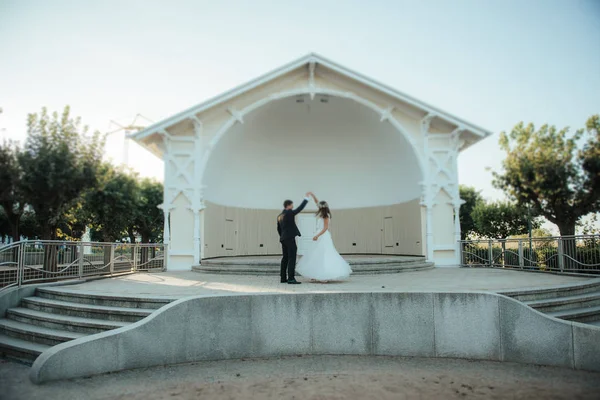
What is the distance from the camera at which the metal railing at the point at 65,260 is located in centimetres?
892

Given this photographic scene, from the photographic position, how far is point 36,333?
286 inches

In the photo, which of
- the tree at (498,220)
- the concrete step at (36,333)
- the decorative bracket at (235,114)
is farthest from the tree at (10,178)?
the tree at (498,220)

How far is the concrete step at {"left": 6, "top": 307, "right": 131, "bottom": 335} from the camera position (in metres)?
7.28

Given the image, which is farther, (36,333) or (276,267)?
(276,267)

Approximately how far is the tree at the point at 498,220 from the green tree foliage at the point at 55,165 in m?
38.5

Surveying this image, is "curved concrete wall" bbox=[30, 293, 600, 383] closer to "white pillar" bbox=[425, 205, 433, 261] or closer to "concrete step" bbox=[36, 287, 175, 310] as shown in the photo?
"concrete step" bbox=[36, 287, 175, 310]

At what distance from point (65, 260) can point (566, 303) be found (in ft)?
37.5

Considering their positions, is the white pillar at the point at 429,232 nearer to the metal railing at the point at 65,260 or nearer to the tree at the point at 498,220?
the metal railing at the point at 65,260

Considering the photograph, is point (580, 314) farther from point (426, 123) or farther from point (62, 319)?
point (426, 123)

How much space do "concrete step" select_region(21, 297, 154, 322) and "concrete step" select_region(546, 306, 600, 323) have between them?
747 cm

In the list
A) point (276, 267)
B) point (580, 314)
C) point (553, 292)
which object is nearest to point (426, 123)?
point (276, 267)

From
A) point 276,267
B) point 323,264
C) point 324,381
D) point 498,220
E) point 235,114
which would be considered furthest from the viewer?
point 498,220

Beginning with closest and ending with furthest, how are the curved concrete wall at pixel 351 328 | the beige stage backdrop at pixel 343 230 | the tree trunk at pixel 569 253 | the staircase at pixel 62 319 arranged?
the curved concrete wall at pixel 351 328
the staircase at pixel 62 319
the tree trunk at pixel 569 253
the beige stage backdrop at pixel 343 230

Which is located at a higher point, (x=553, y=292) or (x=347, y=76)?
(x=347, y=76)
